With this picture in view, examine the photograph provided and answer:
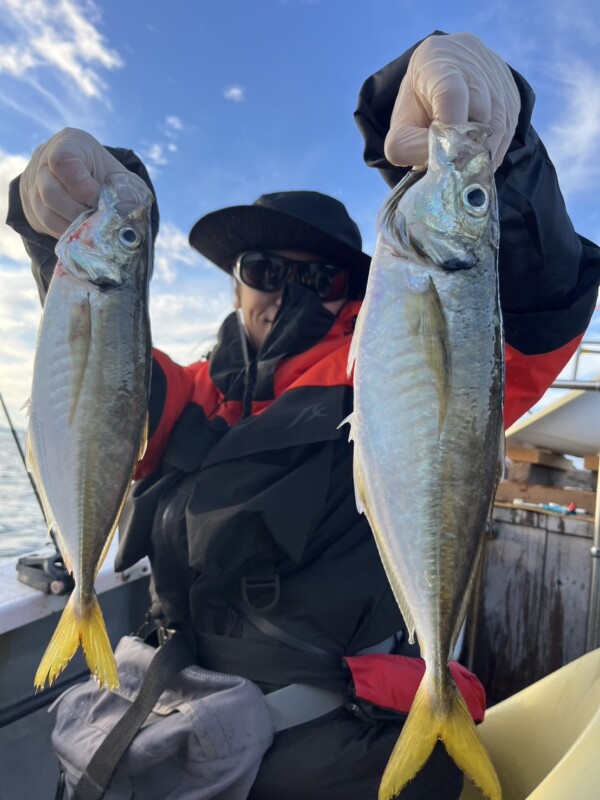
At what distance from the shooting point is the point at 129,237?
1796 mm

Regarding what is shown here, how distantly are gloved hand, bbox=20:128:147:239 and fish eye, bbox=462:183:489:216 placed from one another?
3.57ft

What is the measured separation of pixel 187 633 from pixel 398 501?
3.72 ft

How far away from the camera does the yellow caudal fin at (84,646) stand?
4.80 feet

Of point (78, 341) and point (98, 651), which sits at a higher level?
point (78, 341)

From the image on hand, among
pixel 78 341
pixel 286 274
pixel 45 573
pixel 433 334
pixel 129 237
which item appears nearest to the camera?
pixel 433 334


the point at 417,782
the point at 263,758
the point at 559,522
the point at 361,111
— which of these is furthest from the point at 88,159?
the point at 559,522

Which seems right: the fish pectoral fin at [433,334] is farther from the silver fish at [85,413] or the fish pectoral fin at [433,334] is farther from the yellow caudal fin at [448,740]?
the silver fish at [85,413]

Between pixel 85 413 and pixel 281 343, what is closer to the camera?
pixel 85 413

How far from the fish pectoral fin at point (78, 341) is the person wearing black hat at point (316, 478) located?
437 mm

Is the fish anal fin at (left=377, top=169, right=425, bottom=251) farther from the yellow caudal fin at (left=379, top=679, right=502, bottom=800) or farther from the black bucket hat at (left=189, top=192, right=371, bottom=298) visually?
the yellow caudal fin at (left=379, top=679, right=502, bottom=800)

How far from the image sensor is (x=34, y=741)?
307cm

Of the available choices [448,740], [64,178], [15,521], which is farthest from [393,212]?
[15,521]

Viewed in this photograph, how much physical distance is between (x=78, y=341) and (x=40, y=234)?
0.86m

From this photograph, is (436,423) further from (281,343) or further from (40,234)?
(40,234)
